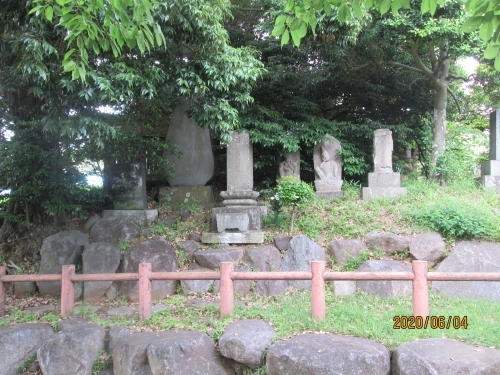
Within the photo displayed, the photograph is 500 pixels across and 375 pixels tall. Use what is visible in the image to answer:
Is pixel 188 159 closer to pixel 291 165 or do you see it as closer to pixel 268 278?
pixel 291 165

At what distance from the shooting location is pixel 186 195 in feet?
31.1

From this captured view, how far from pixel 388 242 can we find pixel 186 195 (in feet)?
15.9

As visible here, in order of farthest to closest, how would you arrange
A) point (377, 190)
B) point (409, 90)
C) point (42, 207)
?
point (409, 90) < point (377, 190) < point (42, 207)

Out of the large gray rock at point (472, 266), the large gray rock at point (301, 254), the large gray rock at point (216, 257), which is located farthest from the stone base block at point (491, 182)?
the large gray rock at point (216, 257)

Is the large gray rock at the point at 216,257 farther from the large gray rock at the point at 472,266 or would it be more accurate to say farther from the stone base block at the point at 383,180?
the stone base block at the point at 383,180

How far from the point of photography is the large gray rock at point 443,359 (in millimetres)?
3889

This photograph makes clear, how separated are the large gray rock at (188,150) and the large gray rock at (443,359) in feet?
22.0

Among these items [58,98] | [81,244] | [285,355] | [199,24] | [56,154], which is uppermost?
[199,24]

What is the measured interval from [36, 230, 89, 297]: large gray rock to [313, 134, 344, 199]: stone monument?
549 cm

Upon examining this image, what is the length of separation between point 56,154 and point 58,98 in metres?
1.86

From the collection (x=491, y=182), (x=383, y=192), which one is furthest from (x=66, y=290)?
(x=491, y=182)

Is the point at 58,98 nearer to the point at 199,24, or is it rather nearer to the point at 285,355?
the point at 199,24

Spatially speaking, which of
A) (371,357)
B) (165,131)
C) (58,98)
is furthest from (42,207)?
(371,357)

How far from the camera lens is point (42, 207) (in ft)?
25.5
